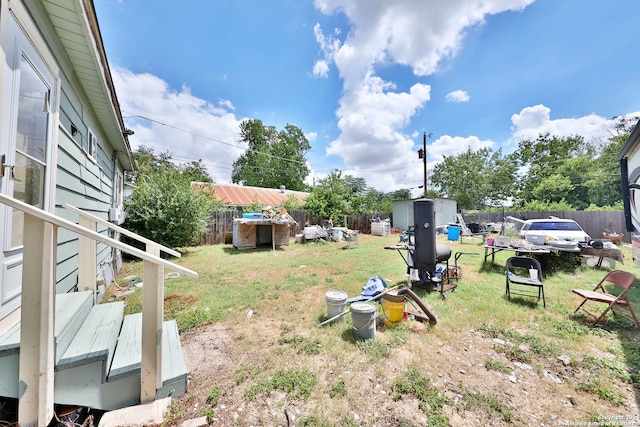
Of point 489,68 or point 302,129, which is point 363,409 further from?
point 302,129

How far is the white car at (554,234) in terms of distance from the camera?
22.6 ft

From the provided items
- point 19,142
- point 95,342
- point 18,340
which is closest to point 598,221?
point 95,342

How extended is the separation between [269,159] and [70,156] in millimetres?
27471

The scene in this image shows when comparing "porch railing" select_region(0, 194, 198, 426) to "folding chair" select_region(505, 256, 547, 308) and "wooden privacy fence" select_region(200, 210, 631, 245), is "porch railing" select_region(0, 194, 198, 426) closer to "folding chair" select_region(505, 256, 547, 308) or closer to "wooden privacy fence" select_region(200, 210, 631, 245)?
"folding chair" select_region(505, 256, 547, 308)

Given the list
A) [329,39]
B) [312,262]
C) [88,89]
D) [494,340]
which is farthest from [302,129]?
[494,340]

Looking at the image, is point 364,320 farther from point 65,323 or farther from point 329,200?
point 329,200

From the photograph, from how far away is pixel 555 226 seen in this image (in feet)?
26.5

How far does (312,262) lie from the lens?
7.95 meters

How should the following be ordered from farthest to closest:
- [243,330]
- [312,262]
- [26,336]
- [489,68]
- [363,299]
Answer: [489,68], [312,262], [363,299], [243,330], [26,336]

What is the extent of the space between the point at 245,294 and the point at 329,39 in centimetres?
895

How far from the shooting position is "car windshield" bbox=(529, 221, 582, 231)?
7927 mm

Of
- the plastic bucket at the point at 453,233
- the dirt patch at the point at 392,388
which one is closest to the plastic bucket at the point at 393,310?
the dirt patch at the point at 392,388

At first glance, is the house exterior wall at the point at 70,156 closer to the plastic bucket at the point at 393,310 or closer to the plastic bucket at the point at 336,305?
the plastic bucket at the point at 336,305

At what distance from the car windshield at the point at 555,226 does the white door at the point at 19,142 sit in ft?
39.6
